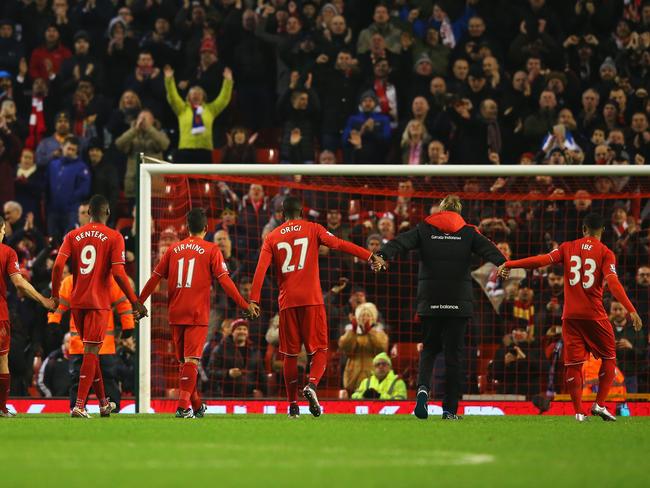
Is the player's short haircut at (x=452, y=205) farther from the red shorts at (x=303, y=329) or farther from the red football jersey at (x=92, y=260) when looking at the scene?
the red football jersey at (x=92, y=260)

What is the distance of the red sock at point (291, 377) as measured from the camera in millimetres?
13695

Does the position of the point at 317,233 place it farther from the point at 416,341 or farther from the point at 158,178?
the point at 416,341

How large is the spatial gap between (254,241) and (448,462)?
407 inches

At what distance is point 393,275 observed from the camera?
18656 mm

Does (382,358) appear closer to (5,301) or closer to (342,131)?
(5,301)

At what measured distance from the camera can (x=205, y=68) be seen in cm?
2166

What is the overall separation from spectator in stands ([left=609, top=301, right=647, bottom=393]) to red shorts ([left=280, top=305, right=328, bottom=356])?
4.50 metres

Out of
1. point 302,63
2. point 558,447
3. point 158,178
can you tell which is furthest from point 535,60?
point 558,447

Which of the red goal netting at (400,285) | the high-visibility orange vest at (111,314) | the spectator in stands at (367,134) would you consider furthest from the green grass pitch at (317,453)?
the spectator in stands at (367,134)

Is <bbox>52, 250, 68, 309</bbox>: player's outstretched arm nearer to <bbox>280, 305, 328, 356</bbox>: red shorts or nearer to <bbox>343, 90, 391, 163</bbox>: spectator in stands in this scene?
<bbox>280, 305, 328, 356</bbox>: red shorts

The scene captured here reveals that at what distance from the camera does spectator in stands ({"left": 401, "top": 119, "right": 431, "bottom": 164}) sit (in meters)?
20.2

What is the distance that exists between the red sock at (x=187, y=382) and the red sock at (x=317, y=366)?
115 cm

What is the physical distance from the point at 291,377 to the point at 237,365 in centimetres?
366

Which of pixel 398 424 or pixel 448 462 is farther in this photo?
pixel 398 424
